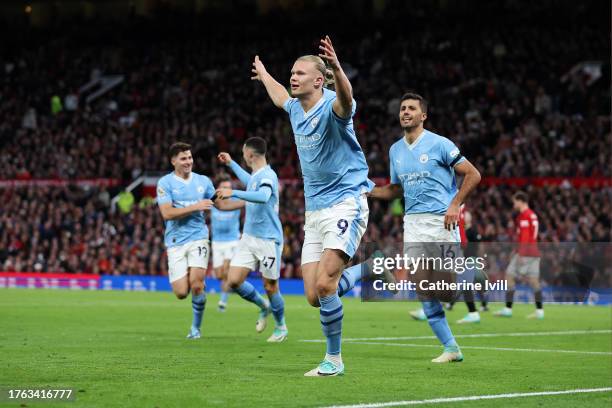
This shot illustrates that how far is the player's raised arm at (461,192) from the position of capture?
1027cm

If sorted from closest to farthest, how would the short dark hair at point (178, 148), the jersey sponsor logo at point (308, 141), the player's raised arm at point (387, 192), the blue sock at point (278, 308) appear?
the jersey sponsor logo at point (308, 141)
the player's raised arm at point (387, 192)
the blue sock at point (278, 308)
the short dark hair at point (178, 148)

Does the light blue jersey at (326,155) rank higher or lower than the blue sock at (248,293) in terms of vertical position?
higher

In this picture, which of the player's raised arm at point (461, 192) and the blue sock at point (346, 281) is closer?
the blue sock at point (346, 281)

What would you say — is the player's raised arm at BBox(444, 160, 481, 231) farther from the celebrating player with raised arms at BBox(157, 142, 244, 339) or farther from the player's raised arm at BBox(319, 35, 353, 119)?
the celebrating player with raised arms at BBox(157, 142, 244, 339)

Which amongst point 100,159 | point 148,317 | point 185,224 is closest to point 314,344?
point 185,224

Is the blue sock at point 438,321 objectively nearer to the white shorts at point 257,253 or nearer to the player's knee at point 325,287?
the player's knee at point 325,287

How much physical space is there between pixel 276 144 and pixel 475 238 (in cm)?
1729

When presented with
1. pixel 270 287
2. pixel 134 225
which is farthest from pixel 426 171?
pixel 134 225

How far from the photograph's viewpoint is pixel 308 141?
9586 mm

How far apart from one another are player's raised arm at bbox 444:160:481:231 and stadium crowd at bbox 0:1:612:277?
733 inches

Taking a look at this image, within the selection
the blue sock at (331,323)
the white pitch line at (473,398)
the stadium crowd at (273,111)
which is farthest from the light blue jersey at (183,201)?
the stadium crowd at (273,111)

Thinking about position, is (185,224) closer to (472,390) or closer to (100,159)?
(472,390)

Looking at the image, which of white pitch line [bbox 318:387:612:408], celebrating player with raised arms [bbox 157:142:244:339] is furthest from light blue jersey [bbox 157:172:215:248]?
white pitch line [bbox 318:387:612:408]

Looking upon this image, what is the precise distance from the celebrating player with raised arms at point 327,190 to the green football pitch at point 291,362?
0.69 meters
